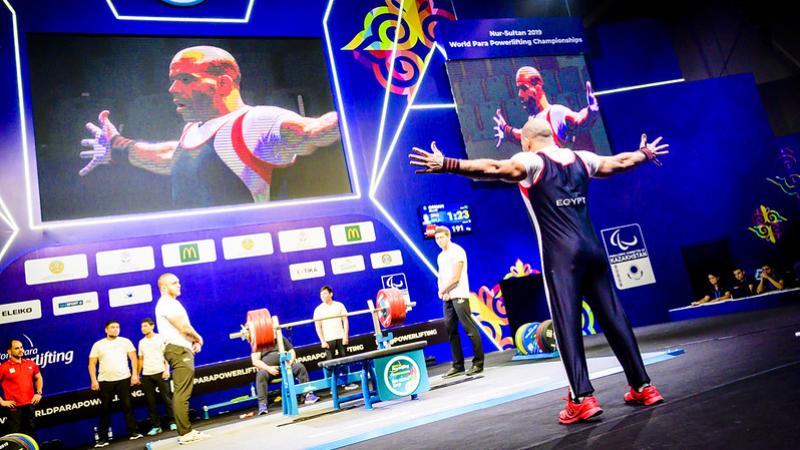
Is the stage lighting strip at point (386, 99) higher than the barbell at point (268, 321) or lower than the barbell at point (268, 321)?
higher

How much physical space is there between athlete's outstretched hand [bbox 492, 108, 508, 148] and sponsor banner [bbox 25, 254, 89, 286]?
6337mm

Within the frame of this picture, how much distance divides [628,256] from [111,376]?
8.23m

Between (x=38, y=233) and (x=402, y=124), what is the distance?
5.45 meters

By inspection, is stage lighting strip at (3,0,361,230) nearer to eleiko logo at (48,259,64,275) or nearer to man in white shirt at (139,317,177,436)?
eleiko logo at (48,259,64,275)

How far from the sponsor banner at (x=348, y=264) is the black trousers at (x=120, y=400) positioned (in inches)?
121

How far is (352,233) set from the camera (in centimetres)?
859

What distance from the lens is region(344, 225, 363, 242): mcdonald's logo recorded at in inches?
336

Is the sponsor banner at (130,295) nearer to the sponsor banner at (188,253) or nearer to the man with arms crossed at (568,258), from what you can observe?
the sponsor banner at (188,253)

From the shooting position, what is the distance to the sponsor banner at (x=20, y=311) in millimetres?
6730

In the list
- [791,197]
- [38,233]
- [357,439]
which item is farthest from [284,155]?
[791,197]

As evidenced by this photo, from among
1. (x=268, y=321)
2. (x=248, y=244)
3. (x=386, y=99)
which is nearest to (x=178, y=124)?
(x=248, y=244)

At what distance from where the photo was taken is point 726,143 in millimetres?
10703

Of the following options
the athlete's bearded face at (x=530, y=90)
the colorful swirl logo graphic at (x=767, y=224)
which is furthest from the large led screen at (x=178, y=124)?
the colorful swirl logo graphic at (x=767, y=224)

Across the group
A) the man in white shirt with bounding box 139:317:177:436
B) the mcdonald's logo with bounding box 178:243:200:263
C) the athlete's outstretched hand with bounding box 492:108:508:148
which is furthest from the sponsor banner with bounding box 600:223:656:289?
the man in white shirt with bounding box 139:317:177:436
